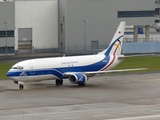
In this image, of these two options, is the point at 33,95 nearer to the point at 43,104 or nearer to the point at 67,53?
the point at 43,104

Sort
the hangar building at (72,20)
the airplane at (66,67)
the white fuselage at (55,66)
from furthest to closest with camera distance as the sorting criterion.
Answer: the hangar building at (72,20)
the airplane at (66,67)
the white fuselage at (55,66)

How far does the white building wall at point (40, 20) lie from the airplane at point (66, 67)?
53465 mm

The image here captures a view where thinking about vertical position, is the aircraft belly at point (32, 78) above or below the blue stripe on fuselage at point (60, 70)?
below

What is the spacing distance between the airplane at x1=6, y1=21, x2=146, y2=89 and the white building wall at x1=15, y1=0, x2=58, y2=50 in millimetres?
53465

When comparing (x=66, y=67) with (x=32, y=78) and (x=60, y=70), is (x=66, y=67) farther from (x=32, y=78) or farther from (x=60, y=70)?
(x=32, y=78)

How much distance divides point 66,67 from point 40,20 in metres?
58.7

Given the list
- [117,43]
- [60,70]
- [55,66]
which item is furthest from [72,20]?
[55,66]

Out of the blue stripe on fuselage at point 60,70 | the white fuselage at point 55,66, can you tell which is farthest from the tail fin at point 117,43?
the blue stripe on fuselage at point 60,70

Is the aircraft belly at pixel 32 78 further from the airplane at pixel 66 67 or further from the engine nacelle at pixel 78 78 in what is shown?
the engine nacelle at pixel 78 78

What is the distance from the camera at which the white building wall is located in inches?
4429

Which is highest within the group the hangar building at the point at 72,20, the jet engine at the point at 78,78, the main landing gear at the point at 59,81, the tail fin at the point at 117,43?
the hangar building at the point at 72,20

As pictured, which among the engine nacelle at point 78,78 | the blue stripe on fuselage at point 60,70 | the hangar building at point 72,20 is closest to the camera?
the blue stripe on fuselage at point 60,70

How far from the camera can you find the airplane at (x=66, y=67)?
54000 millimetres

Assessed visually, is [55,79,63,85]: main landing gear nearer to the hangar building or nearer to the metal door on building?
the hangar building
